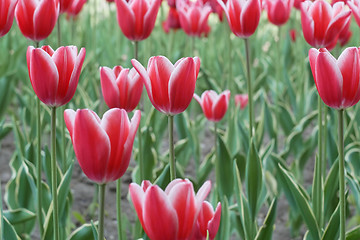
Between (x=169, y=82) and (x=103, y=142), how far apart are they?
7.7 inches

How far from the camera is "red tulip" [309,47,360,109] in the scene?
86 cm

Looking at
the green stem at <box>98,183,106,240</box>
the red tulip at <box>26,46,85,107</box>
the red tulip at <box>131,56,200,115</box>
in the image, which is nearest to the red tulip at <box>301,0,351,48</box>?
the red tulip at <box>131,56,200,115</box>

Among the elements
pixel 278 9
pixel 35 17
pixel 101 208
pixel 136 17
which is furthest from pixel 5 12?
pixel 278 9

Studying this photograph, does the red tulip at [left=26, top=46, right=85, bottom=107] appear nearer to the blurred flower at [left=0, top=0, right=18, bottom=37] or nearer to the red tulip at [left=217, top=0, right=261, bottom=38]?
the blurred flower at [left=0, top=0, right=18, bottom=37]

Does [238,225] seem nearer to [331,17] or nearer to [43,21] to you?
[331,17]

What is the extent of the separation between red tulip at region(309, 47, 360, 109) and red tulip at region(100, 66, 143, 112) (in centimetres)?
33

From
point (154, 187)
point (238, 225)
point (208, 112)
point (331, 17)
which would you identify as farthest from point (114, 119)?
point (238, 225)

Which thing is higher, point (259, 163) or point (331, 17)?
point (331, 17)

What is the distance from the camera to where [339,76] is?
87cm

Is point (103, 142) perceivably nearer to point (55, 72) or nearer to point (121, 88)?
point (55, 72)

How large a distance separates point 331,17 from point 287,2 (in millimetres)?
633

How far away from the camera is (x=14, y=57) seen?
250cm

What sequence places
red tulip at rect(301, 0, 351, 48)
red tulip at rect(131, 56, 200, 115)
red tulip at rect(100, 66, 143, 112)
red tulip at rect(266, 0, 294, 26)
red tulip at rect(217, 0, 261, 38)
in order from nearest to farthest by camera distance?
1. red tulip at rect(131, 56, 200, 115)
2. red tulip at rect(100, 66, 143, 112)
3. red tulip at rect(301, 0, 351, 48)
4. red tulip at rect(217, 0, 261, 38)
5. red tulip at rect(266, 0, 294, 26)

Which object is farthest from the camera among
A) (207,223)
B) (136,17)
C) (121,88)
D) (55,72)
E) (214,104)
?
(214,104)
